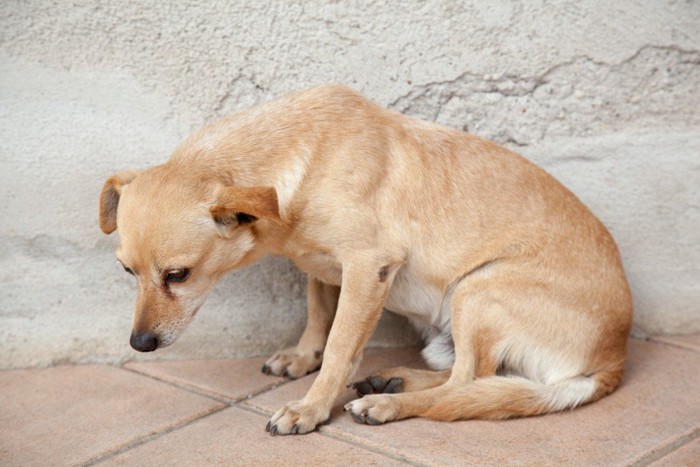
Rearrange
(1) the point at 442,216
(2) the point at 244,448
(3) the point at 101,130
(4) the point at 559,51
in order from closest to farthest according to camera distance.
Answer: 1. (2) the point at 244,448
2. (1) the point at 442,216
3. (3) the point at 101,130
4. (4) the point at 559,51

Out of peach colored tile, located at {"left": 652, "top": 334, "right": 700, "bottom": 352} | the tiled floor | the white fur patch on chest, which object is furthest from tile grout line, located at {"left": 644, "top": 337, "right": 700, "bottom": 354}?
the white fur patch on chest

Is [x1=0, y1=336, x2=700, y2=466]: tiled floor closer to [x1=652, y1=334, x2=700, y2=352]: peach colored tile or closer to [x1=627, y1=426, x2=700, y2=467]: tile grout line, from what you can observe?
[x1=627, y1=426, x2=700, y2=467]: tile grout line

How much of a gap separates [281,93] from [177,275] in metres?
1.15

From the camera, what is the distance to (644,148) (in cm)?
374

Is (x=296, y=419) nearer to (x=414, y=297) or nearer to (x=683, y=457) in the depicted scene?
(x=414, y=297)

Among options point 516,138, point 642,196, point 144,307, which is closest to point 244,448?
point 144,307

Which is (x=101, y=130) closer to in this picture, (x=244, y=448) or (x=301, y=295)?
(x=301, y=295)

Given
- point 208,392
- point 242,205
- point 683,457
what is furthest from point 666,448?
point 208,392

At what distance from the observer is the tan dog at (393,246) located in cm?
278

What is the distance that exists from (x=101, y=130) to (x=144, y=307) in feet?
3.42

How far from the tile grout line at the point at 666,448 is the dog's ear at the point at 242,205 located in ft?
4.89

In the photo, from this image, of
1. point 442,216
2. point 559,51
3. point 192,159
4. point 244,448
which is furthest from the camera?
point 559,51

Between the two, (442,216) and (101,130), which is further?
(101,130)

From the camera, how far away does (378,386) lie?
3.17 metres
